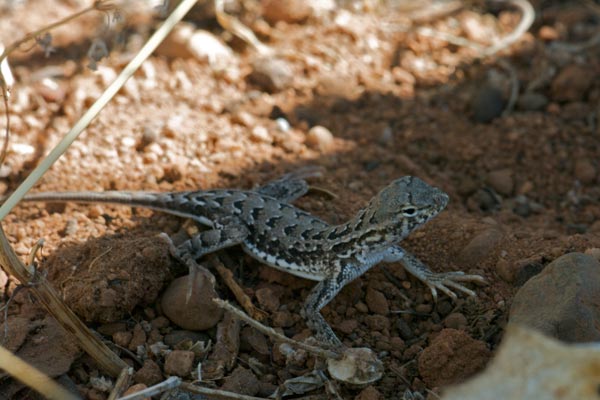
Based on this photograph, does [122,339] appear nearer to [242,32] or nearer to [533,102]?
[242,32]

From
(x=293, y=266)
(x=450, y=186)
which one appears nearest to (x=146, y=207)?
(x=293, y=266)

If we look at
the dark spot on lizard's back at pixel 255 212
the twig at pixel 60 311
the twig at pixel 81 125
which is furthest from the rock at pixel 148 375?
the dark spot on lizard's back at pixel 255 212

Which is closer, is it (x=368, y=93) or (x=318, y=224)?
(x=318, y=224)

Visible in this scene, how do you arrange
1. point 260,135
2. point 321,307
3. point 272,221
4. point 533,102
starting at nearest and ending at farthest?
point 321,307, point 272,221, point 260,135, point 533,102

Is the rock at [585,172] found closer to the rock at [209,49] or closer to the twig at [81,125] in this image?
the rock at [209,49]

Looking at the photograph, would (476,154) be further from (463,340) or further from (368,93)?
(463,340)

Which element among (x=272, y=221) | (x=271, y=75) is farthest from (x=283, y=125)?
(x=272, y=221)

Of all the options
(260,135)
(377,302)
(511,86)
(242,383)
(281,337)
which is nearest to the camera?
(281,337)
